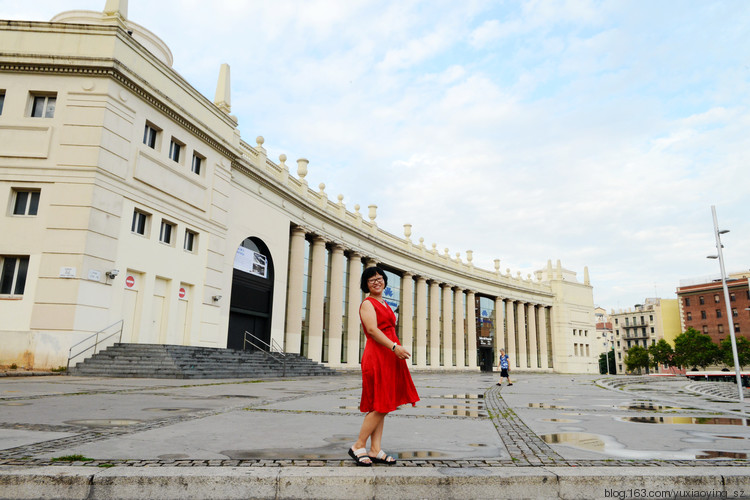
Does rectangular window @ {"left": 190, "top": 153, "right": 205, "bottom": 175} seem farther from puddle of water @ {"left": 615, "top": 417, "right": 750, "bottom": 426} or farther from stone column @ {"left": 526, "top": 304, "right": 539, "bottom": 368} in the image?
stone column @ {"left": 526, "top": 304, "right": 539, "bottom": 368}

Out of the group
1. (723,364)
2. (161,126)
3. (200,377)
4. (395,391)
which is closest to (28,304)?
(200,377)

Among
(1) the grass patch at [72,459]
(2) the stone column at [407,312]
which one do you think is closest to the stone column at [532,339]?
(2) the stone column at [407,312]

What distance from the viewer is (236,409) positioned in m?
7.31

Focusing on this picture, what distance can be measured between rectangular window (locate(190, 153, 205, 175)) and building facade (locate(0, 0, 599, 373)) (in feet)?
0.22

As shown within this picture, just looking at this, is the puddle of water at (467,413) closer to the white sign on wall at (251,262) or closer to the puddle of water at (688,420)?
the puddle of water at (688,420)

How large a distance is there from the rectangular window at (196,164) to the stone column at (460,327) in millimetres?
32182

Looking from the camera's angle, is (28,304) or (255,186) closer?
(28,304)

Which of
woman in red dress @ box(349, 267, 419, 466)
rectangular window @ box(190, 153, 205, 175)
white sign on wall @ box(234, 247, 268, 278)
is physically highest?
rectangular window @ box(190, 153, 205, 175)

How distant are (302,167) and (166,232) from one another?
12.1 m

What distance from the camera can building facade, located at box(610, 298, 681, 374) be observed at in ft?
326

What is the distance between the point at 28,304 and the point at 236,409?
494 inches

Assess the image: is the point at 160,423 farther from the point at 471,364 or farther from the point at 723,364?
the point at 723,364


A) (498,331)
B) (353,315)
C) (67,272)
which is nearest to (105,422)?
(67,272)

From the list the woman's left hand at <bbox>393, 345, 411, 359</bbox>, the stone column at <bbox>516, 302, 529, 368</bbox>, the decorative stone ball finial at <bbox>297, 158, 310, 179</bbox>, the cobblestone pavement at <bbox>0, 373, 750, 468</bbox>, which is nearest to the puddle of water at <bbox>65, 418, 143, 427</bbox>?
the cobblestone pavement at <bbox>0, 373, 750, 468</bbox>
